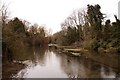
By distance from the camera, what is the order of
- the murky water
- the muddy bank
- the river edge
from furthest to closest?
the river edge → the murky water → the muddy bank

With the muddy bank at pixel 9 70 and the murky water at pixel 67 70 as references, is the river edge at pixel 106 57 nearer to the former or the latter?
the murky water at pixel 67 70

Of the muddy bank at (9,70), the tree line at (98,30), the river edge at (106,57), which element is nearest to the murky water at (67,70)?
the muddy bank at (9,70)

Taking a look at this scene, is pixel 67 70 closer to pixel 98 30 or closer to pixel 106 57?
pixel 106 57

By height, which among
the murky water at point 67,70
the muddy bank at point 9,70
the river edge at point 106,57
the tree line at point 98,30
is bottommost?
the murky water at point 67,70

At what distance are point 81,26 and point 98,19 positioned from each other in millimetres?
16817

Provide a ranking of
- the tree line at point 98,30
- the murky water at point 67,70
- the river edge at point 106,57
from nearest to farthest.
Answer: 1. the murky water at point 67,70
2. the river edge at point 106,57
3. the tree line at point 98,30

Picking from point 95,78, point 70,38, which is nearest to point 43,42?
point 70,38

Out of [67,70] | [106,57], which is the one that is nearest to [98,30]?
[106,57]

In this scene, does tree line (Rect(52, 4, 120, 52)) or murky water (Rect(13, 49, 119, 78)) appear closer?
murky water (Rect(13, 49, 119, 78))

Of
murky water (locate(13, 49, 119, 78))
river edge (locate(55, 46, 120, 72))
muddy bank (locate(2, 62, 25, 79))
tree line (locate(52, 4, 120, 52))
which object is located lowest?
murky water (locate(13, 49, 119, 78))

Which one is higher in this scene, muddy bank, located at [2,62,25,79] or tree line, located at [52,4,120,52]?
tree line, located at [52,4,120,52]

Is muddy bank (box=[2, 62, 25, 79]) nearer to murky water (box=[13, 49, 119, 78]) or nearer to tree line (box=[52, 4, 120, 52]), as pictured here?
murky water (box=[13, 49, 119, 78])

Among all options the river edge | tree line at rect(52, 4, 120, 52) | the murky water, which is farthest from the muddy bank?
tree line at rect(52, 4, 120, 52)

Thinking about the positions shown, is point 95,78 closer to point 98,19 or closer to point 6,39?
point 6,39
